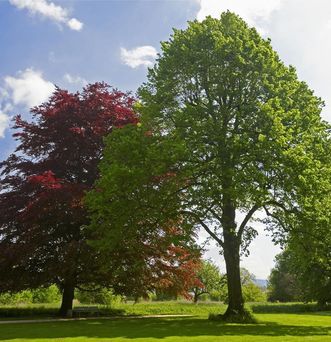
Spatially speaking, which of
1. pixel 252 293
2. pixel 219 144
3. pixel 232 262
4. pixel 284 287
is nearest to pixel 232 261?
pixel 232 262

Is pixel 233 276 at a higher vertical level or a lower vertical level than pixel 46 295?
lower

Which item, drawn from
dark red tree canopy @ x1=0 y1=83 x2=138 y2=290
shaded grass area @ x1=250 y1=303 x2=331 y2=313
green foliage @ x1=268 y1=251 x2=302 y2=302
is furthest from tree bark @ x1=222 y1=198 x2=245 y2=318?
green foliage @ x1=268 y1=251 x2=302 y2=302

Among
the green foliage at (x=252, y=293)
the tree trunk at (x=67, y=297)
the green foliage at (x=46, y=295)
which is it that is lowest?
the tree trunk at (x=67, y=297)

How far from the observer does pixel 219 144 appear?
23547mm

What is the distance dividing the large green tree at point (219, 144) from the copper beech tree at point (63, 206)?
2830 mm

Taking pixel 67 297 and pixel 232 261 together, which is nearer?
pixel 232 261

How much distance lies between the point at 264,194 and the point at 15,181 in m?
17.1

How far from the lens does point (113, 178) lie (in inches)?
887

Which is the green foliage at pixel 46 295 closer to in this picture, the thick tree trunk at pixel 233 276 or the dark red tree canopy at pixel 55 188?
the dark red tree canopy at pixel 55 188

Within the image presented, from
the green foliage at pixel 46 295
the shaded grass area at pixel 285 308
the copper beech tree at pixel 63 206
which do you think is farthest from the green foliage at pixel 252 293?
the copper beech tree at pixel 63 206

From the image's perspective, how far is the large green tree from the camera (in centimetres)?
2228

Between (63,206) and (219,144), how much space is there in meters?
10.3

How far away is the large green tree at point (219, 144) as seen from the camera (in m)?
22.3

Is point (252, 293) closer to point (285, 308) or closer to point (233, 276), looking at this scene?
point (285, 308)
